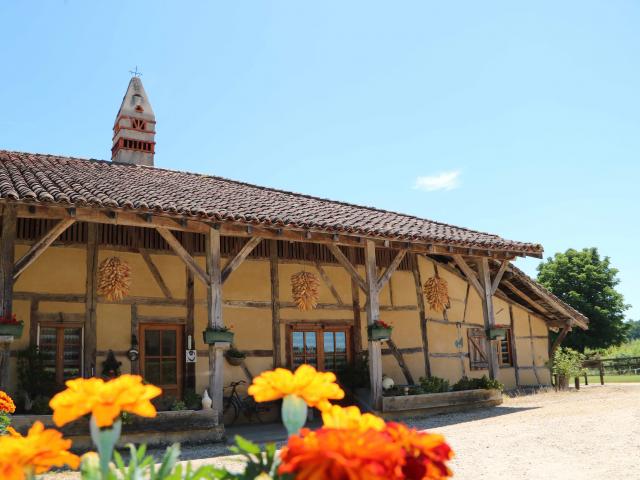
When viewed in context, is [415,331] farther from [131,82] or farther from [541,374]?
[131,82]

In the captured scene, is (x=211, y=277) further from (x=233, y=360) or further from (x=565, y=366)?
(x=565, y=366)

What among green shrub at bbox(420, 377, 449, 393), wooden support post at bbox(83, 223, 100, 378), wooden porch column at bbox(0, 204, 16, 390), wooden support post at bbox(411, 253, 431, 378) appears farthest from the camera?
wooden support post at bbox(411, 253, 431, 378)

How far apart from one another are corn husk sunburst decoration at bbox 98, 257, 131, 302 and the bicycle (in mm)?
2480

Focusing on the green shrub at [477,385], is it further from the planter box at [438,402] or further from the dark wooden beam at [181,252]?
the dark wooden beam at [181,252]

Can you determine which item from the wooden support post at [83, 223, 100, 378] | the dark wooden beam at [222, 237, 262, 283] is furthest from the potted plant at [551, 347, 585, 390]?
the wooden support post at [83, 223, 100, 378]

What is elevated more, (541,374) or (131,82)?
(131,82)

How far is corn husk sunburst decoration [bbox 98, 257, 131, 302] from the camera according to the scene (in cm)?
967

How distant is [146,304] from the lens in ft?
33.7

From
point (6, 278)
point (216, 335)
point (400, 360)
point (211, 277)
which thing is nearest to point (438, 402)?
point (400, 360)

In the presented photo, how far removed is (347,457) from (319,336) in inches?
428

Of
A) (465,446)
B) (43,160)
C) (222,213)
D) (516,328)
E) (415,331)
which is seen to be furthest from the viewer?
(516,328)

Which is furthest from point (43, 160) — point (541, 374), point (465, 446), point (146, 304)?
point (541, 374)

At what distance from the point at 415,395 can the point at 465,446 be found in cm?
328

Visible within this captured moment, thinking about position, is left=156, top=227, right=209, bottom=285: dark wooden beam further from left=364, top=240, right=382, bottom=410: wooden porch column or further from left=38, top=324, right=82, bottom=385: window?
left=364, top=240, right=382, bottom=410: wooden porch column
